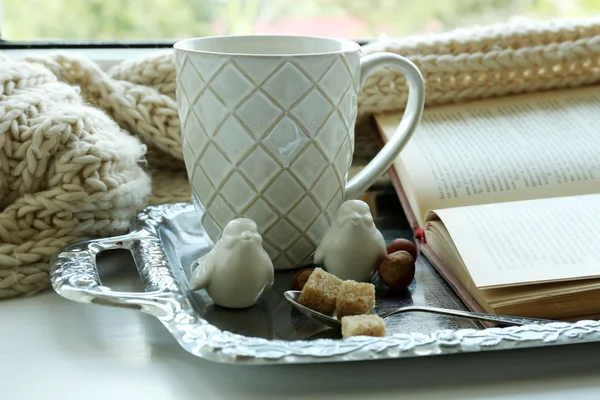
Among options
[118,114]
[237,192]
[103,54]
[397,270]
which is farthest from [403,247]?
[103,54]

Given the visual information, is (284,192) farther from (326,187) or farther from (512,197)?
(512,197)

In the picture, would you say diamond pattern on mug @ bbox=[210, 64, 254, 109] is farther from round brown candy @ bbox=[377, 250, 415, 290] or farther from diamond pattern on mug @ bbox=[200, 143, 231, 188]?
round brown candy @ bbox=[377, 250, 415, 290]

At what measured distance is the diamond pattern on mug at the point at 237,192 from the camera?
1.97ft

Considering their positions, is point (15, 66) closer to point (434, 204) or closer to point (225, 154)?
point (225, 154)

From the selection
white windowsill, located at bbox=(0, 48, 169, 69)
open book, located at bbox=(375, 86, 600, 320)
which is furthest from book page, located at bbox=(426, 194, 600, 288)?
white windowsill, located at bbox=(0, 48, 169, 69)

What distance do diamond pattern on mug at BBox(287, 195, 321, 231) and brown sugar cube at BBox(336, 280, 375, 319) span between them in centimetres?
9

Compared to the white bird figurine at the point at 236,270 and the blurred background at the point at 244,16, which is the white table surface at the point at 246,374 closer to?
the white bird figurine at the point at 236,270

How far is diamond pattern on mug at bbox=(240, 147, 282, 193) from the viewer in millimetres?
588

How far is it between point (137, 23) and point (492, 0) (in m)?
0.60

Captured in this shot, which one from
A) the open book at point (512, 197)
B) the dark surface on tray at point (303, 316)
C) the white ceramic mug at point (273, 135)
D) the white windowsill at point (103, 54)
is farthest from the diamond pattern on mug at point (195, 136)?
the white windowsill at point (103, 54)

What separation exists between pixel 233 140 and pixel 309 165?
0.06 meters

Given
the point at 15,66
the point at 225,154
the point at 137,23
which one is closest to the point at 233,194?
the point at 225,154

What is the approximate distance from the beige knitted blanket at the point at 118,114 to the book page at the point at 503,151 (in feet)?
0.08

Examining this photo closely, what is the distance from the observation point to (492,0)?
128cm
